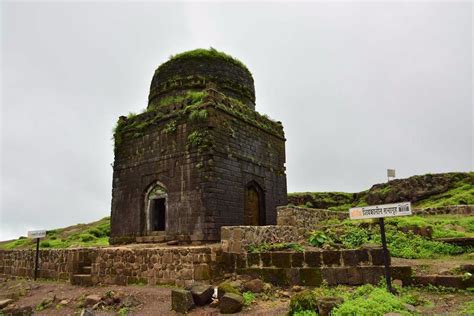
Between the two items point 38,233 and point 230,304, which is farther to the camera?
point 38,233

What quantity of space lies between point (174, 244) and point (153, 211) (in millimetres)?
2263

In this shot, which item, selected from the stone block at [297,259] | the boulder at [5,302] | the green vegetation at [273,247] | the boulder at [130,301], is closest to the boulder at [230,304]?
the stone block at [297,259]

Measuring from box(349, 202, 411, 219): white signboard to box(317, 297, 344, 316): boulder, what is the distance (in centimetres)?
183

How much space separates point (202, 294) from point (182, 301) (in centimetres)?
43

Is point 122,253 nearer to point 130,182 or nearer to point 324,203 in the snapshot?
point 130,182

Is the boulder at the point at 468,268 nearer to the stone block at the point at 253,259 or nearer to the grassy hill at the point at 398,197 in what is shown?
the stone block at the point at 253,259

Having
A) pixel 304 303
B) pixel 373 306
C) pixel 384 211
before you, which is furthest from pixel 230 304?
pixel 384 211

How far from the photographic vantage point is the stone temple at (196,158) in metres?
12.4

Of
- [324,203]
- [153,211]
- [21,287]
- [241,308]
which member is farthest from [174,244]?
[324,203]

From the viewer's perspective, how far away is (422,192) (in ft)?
71.0

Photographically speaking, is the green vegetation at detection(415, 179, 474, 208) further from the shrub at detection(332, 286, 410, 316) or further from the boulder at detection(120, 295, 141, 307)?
the boulder at detection(120, 295, 141, 307)

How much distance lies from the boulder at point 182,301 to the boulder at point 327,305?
2638 millimetres

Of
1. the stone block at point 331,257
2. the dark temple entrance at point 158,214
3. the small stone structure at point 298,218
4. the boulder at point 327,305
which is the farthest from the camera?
the dark temple entrance at point 158,214

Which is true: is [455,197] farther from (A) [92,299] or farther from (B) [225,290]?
(A) [92,299]
